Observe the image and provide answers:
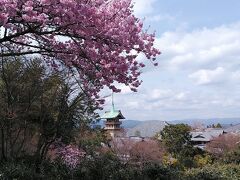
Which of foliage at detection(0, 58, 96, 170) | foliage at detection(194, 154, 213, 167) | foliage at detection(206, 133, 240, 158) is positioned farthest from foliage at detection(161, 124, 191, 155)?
foliage at detection(0, 58, 96, 170)

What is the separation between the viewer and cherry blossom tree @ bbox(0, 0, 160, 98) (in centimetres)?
705

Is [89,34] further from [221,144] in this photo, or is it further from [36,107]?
[221,144]

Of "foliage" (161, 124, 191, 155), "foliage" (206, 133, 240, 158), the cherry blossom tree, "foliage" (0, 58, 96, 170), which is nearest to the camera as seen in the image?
the cherry blossom tree

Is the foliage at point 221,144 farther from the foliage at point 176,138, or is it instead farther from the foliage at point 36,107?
the foliage at point 36,107

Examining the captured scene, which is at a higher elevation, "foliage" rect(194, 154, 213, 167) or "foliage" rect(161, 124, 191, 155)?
"foliage" rect(161, 124, 191, 155)

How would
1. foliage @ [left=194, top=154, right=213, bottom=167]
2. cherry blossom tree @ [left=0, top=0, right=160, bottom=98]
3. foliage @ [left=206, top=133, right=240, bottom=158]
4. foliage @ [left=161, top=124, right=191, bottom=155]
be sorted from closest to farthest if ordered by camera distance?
cherry blossom tree @ [left=0, top=0, right=160, bottom=98] → foliage @ [left=194, top=154, right=213, bottom=167] → foliage @ [left=161, top=124, right=191, bottom=155] → foliage @ [left=206, top=133, right=240, bottom=158]

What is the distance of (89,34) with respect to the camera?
765cm

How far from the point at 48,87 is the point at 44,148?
2.59 metres

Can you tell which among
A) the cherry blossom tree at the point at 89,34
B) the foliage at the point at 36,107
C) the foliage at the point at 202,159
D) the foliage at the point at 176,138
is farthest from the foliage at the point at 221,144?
the cherry blossom tree at the point at 89,34

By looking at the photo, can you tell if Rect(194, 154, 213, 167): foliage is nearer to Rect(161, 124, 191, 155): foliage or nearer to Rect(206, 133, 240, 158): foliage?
Rect(206, 133, 240, 158): foliage

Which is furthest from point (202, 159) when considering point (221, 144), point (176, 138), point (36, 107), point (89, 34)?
point (89, 34)

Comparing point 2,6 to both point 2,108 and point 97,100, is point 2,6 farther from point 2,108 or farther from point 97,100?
point 2,108

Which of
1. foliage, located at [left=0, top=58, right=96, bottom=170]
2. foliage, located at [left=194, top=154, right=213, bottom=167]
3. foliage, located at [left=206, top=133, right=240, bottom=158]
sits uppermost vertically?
foliage, located at [left=0, top=58, right=96, bottom=170]

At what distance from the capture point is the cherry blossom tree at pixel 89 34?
705cm
